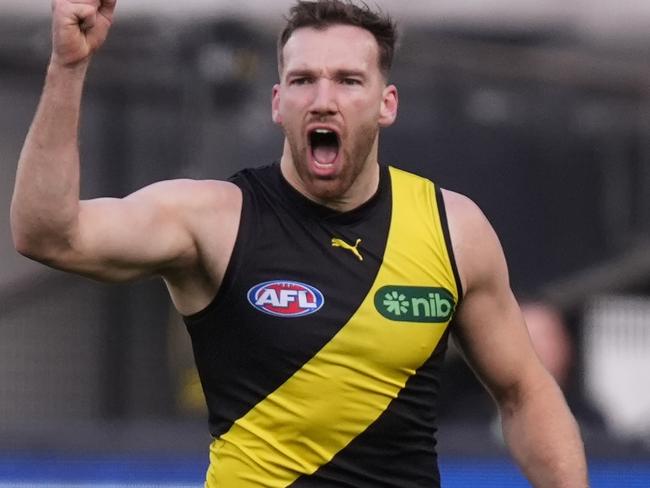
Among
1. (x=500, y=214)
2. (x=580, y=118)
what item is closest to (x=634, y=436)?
(x=500, y=214)

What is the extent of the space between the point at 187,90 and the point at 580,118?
2.52m

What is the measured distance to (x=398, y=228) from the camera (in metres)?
5.02

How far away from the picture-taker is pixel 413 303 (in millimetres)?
4883

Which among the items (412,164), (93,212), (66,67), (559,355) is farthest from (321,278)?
(412,164)

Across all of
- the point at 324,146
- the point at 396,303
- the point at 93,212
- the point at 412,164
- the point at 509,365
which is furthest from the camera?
the point at 412,164

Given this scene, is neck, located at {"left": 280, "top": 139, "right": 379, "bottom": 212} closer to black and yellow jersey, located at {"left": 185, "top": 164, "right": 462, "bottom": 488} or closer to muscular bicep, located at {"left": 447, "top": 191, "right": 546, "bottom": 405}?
black and yellow jersey, located at {"left": 185, "top": 164, "right": 462, "bottom": 488}

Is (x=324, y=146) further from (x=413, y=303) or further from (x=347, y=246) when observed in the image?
(x=413, y=303)

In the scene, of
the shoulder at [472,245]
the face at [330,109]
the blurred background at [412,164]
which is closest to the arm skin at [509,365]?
the shoulder at [472,245]

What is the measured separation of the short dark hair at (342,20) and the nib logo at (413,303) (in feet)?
2.35

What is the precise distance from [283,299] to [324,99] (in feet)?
2.00

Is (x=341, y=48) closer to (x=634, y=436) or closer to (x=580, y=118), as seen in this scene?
(x=634, y=436)

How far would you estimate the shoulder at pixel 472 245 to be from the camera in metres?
5.04

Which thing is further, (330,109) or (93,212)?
(330,109)

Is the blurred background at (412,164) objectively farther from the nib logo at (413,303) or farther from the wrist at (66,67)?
the wrist at (66,67)
